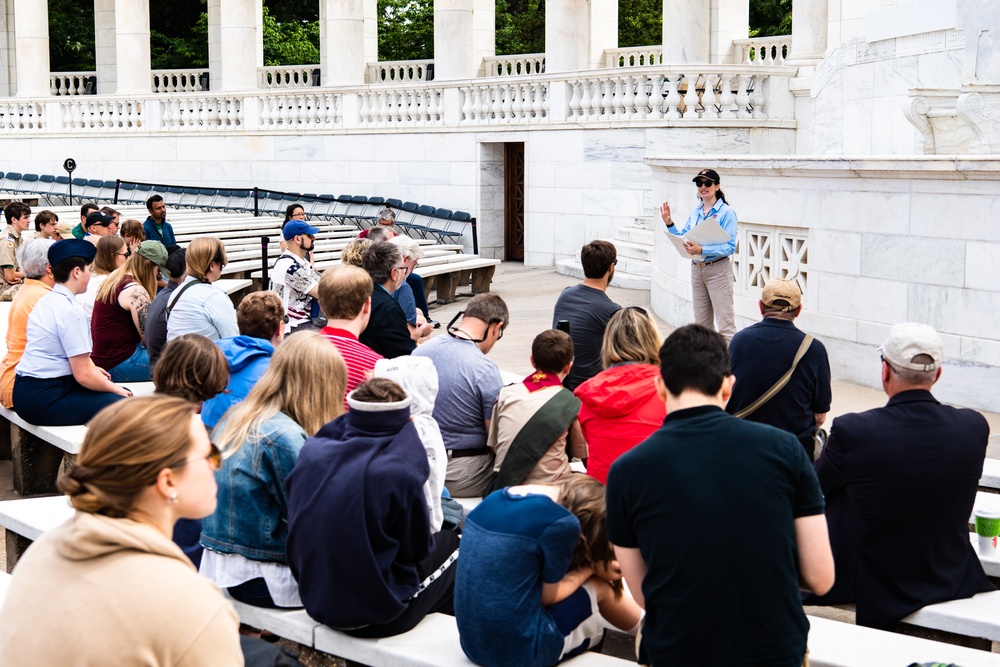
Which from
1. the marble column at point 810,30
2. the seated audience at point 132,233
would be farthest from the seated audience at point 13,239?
the marble column at point 810,30

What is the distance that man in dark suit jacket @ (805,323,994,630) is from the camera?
5289 millimetres

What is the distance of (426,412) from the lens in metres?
5.90

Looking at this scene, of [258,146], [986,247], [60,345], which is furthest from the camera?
[258,146]

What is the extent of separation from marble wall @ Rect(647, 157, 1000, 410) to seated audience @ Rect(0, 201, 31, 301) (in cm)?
835

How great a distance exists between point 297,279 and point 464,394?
165 inches

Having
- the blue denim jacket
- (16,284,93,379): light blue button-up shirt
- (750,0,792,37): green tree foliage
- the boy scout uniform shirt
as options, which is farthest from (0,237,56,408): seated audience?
(750,0,792,37): green tree foliage

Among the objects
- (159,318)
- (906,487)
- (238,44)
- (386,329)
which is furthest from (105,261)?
(238,44)

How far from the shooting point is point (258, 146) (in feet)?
104

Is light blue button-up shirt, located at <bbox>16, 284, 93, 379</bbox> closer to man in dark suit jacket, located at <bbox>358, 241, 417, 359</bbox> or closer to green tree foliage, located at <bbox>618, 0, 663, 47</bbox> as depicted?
man in dark suit jacket, located at <bbox>358, 241, 417, 359</bbox>

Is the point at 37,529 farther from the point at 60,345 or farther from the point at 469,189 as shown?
the point at 469,189

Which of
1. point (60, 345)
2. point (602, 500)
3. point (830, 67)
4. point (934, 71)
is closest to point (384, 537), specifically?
point (602, 500)

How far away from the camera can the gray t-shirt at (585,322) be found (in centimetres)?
873

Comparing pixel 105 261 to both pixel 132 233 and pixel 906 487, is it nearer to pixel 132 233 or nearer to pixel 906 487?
pixel 132 233

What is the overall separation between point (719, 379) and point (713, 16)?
96.7 ft
